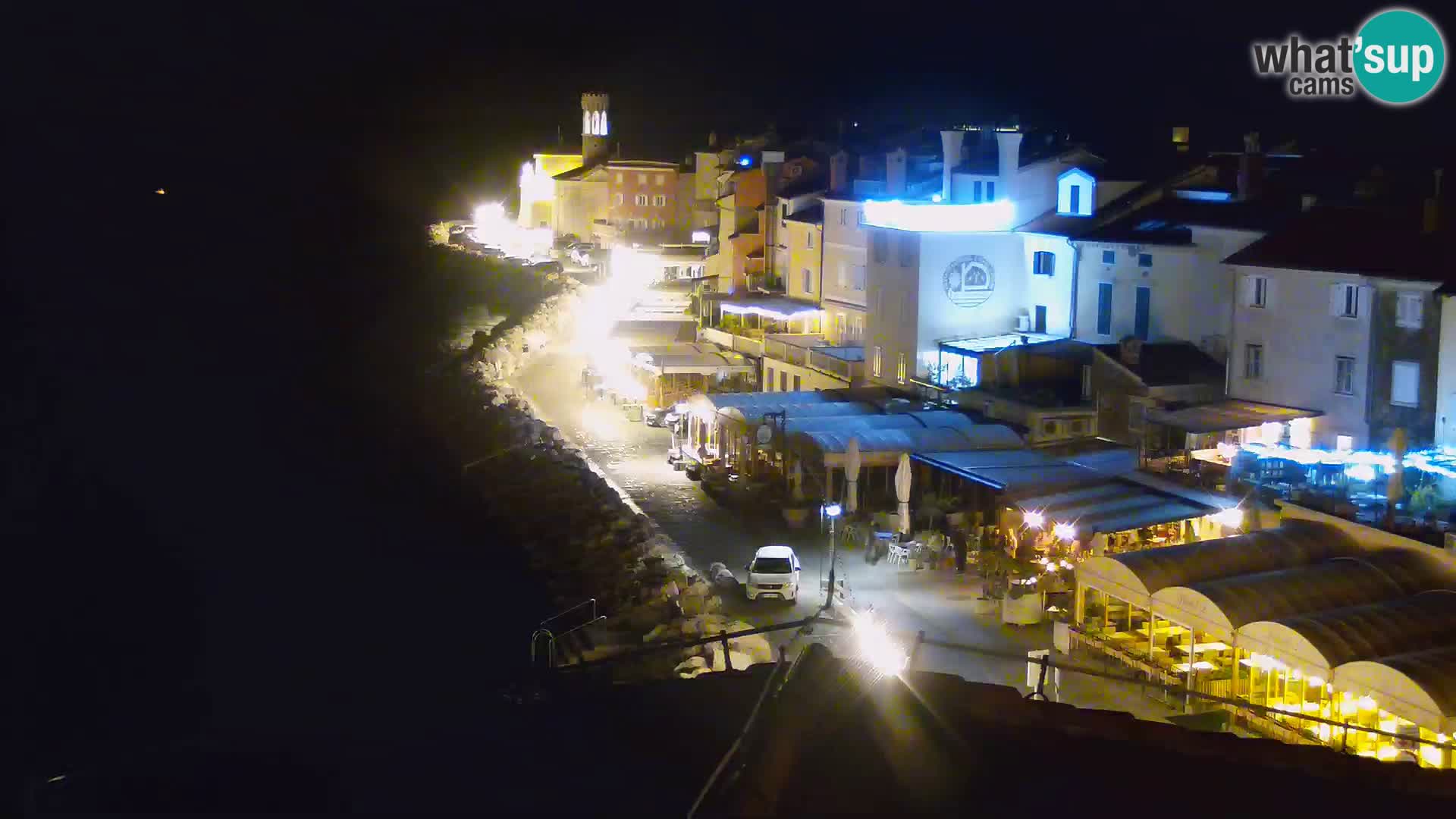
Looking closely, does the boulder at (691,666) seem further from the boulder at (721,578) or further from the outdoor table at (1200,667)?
the outdoor table at (1200,667)

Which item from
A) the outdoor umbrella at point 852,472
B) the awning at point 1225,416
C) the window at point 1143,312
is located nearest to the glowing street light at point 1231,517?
the awning at point 1225,416

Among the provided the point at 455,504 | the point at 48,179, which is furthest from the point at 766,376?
the point at 48,179

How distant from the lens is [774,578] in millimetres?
15531

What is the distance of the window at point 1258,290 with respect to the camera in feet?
64.2

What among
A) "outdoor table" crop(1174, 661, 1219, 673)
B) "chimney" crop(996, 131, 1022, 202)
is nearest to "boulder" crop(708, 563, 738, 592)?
"outdoor table" crop(1174, 661, 1219, 673)

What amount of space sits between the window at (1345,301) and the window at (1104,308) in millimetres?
5058

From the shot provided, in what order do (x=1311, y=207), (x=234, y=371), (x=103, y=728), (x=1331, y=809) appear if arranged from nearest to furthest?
(x=1331, y=809) < (x=103, y=728) < (x=1311, y=207) < (x=234, y=371)

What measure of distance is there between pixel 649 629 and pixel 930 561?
3.20 meters

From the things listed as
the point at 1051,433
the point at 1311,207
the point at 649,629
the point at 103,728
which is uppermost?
the point at 1311,207

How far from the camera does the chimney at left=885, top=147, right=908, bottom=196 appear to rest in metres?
28.8

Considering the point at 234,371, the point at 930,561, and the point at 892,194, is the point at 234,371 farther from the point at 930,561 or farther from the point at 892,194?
the point at 930,561

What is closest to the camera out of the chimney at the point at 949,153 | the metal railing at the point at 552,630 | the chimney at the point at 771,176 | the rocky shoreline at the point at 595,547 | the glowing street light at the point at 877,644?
the glowing street light at the point at 877,644

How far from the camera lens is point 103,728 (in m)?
16.5

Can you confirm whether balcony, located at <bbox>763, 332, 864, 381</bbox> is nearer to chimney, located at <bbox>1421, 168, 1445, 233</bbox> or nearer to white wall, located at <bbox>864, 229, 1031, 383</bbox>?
white wall, located at <bbox>864, 229, 1031, 383</bbox>
